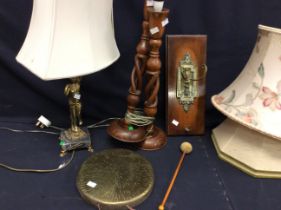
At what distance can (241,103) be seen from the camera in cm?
110

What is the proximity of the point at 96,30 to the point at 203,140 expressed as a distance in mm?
632

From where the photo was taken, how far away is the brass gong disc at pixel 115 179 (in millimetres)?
956

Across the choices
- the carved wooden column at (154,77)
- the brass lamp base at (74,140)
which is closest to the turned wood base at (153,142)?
the carved wooden column at (154,77)

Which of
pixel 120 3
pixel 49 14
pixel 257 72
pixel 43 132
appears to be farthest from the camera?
pixel 43 132

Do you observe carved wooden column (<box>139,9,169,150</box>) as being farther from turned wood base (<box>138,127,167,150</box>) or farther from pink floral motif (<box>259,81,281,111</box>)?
pink floral motif (<box>259,81,281,111</box>)

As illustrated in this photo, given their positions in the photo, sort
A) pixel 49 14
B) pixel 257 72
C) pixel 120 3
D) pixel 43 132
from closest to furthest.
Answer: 1. pixel 49 14
2. pixel 257 72
3. pixel 120 3
4. pixel 43 132

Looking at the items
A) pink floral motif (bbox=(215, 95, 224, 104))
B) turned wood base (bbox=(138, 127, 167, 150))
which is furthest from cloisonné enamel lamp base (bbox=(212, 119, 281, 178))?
turned wood base (bbox=(138, 127, 167, 150))

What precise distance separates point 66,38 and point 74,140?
42 centimetres

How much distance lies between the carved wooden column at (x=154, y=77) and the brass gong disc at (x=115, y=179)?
111 mm

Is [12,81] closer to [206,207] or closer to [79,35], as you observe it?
[79,35]

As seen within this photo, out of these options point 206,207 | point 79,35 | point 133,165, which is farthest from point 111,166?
point 79,35

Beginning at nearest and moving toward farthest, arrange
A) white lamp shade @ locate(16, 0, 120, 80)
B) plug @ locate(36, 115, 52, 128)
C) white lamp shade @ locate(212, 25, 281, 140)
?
white lamp shade @ locate(16, 0, 120, 80), white lamp shade @ locate(212, 25, 281, 140), plug @ locate(36, 115, 52, 128)

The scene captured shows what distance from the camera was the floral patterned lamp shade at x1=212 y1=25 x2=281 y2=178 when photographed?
1035 millimetres

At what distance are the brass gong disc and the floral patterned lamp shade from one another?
329mm
